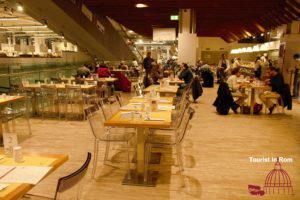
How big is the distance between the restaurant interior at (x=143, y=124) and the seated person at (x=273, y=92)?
1.0 inches

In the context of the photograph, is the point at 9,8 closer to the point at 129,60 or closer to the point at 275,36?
the point at 129,60

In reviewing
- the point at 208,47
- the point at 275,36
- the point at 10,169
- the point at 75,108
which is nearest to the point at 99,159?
the point at 10,169

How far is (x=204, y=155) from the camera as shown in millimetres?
4664

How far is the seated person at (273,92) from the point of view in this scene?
7516mm

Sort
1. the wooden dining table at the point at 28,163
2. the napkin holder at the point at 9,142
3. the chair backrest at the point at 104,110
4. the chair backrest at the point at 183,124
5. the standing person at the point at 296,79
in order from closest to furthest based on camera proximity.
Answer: the wooden dining table at the point at 28,163, the napkin holder at the point at 9,142, the chair backrest at the point at 183,124, the chair backrest at the point at 104,110, the standing person at the point at 296,79

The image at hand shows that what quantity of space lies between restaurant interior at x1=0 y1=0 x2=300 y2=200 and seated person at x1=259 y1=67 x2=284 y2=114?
26mm

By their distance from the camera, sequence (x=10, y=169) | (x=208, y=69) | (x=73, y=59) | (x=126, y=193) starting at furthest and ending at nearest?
(x=208, y=69) < (x=73, y=59) < (x=126, y=193) < (x=10, y=169)

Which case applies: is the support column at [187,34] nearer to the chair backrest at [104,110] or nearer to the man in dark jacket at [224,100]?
the man in dark jacket at [224,100]

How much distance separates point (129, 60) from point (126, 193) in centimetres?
1560

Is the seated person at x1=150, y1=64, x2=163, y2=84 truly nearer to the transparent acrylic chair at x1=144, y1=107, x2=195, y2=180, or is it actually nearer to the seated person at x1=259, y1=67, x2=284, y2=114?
the seated person at x1=259, y1=67, x2=284, y2=114

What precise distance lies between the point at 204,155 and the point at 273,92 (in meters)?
3.98

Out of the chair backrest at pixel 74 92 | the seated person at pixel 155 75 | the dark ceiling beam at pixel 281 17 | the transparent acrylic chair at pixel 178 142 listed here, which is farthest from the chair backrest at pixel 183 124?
the dark ceiling beam at pixel 281 17

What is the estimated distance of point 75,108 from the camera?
8406 millimetres

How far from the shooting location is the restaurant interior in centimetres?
341
